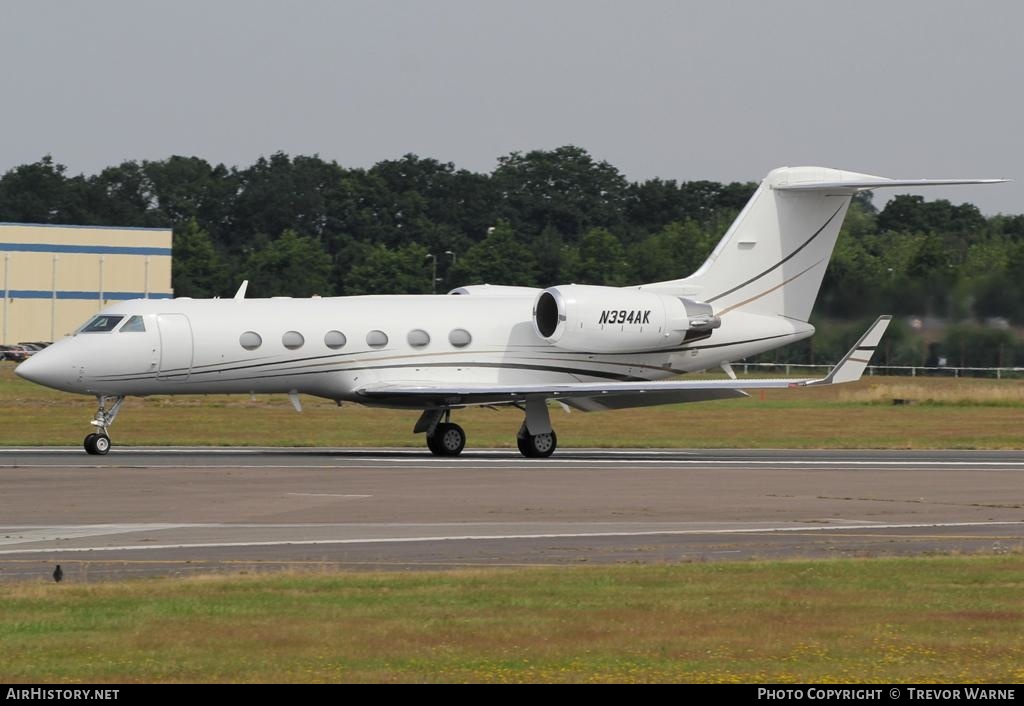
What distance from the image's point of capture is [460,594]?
13609 mm

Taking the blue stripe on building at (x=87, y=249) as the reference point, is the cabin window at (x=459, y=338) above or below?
below

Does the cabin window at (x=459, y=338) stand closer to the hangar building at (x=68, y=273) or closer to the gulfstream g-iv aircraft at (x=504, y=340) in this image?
the gulfstream g-iv aircraft at (x=504, y=340)

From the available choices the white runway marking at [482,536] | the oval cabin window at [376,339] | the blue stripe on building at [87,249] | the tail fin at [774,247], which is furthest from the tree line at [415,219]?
the white runway marking at [482,536]

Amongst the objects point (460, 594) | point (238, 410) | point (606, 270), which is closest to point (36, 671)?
point (460, 594)

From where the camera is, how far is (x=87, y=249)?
94.1 m

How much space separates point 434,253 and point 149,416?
6941 centimetres

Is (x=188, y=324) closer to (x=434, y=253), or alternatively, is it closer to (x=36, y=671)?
(x=36, y=671)

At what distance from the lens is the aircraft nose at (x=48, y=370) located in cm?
2953

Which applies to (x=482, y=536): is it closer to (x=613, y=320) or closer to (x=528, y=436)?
(x=528, y=436)

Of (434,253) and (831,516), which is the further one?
(434,253)

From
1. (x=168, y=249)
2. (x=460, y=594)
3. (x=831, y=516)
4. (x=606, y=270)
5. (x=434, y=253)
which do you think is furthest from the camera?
(x=434, y=253)

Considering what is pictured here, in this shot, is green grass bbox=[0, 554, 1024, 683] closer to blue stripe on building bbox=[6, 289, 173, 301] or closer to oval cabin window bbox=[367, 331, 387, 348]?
oval cabin window bbox=[367, 331, 387, 348]

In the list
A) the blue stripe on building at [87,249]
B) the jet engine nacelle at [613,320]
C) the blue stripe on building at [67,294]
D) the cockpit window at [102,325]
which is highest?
the blue stripe on building at [87,249]

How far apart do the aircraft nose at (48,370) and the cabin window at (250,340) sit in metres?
3.26
